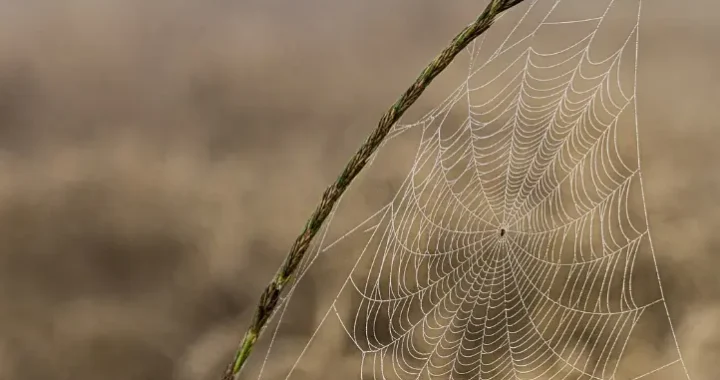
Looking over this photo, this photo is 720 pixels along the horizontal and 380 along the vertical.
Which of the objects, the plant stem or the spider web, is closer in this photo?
the plant stem

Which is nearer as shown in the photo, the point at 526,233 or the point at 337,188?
the point at 337,188

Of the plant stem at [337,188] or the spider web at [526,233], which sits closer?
the plant stem at [337,188]

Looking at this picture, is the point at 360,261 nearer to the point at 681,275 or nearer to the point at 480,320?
the point at 480,320

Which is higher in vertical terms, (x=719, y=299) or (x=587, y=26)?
(x=587, y=26)

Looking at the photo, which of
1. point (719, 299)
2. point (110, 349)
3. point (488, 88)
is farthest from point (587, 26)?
point (110, 349)

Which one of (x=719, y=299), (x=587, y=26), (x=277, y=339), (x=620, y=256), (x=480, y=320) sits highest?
(x=587, y=26)
